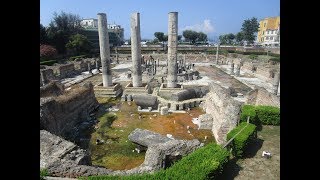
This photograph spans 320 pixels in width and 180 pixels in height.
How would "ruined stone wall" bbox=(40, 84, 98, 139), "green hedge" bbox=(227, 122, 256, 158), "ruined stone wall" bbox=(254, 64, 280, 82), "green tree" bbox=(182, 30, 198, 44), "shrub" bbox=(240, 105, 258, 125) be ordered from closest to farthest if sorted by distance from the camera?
"green hedge" bbox=(227, 122, 256, 158)
"shrub" bbox=(240, 105, 258, 125)
"ruined stone wall" bbox=(40, 84, 98, 139)
"ruined stone wall" bbox=(254, 64, 280, 82)
"green tree" bbox=(182, 30, 198, 44)

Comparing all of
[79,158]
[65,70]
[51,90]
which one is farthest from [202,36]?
[79,158]

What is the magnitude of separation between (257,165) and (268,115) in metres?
5.08

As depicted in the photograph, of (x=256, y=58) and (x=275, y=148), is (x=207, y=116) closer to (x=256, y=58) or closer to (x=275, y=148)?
(x=275, y=148)

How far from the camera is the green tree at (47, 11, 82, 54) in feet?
172

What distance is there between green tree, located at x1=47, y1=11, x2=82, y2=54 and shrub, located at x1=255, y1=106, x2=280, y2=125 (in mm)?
48211

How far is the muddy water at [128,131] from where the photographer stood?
1277 centimetres

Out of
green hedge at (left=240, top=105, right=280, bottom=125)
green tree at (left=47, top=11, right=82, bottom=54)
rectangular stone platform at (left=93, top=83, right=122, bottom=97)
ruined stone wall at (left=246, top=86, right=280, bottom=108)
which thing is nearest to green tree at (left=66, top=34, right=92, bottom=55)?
green tree at (left=47, top=11, right=82, bottom=54)

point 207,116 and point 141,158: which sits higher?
point 207,116

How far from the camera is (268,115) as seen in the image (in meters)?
14.7

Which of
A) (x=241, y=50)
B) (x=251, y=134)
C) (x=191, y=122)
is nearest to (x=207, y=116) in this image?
(x=191, y=122)

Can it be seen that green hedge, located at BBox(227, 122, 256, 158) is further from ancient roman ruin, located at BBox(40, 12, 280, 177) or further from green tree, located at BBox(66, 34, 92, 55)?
green tree, located at BBox(66, 34, 92, 55)

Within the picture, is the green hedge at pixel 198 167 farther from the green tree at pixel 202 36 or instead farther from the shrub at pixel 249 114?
the green tree at pixel 202 36
